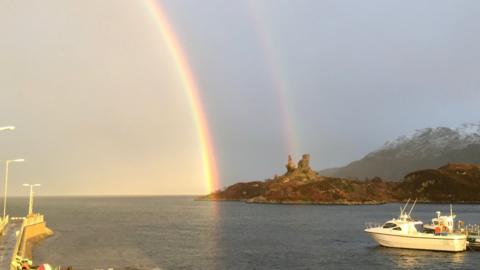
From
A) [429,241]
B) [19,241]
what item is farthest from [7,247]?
[429,241]

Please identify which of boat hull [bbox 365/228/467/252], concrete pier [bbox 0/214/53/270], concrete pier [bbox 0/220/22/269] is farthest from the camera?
boat hull [bbox 365/228/467/252]

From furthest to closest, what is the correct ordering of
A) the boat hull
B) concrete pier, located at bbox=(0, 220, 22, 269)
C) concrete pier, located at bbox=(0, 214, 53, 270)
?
the boat hull → concrete pier, located at bbox=(0, 220, 22, 269) → concrete pier, located at bbox=(0, 214, 53, 270)

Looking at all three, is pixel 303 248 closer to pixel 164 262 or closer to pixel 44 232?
pixel 164 262

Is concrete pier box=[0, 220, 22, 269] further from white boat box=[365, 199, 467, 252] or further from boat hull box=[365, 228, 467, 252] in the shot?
boat hull box=[365, 228, 467, 252]

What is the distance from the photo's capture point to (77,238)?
335ft

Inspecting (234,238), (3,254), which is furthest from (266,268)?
(234,238)

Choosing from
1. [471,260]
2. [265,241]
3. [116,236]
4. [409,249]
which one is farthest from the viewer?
[116,236]

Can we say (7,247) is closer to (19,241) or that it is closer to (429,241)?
(19,241)

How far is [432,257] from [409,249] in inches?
282

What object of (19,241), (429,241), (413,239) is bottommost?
(429,241)

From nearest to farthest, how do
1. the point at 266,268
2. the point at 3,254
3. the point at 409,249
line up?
the point at 3,254 → the point at 266,268 → the point at 409,249

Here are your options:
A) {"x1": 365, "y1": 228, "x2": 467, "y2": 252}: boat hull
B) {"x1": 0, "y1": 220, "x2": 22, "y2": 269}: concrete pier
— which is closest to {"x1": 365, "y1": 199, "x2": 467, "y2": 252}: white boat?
{"x1": 365, "y1": 228, "x2": 467, "y2": 252}: boat hull

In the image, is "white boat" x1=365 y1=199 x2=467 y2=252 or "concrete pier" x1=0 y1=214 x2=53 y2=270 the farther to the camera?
"white boat" x1=365 y1=199 x2=467 y2=252

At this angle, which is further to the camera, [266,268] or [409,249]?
[409,249]
